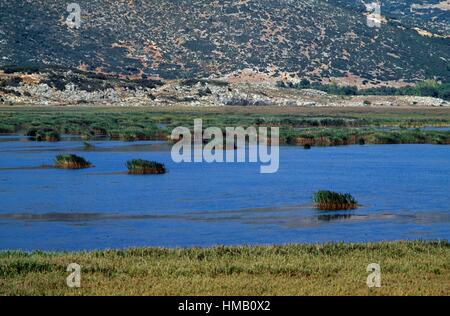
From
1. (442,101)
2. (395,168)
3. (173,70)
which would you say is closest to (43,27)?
(173,70)

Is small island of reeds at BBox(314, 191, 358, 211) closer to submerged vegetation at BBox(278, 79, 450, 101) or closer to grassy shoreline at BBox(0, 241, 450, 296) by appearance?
grassy shoreline at BBox(0, 241, 450, 296)

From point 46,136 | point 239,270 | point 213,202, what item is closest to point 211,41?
point 46,136

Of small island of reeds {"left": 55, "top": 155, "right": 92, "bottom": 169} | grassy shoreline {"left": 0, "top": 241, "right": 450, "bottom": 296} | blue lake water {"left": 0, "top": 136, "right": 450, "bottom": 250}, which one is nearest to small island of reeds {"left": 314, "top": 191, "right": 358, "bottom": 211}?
blue lake water {"left": 0, "top": 136, "right": 450, "bottom": 250}

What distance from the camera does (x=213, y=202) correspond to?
33.2m

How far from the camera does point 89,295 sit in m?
16.3

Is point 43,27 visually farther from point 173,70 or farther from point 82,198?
point 82,198

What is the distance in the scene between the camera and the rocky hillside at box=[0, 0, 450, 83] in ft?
407

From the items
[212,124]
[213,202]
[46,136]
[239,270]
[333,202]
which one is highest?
[239,270]

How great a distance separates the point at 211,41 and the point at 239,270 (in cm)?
11354

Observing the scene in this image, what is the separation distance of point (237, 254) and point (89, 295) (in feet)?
17.3

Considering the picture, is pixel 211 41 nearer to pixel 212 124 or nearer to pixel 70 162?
pixel 212 124

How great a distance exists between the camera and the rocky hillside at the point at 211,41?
12410 cm

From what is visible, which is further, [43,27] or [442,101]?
[43,27]

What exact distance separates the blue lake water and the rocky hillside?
75.0 metres
